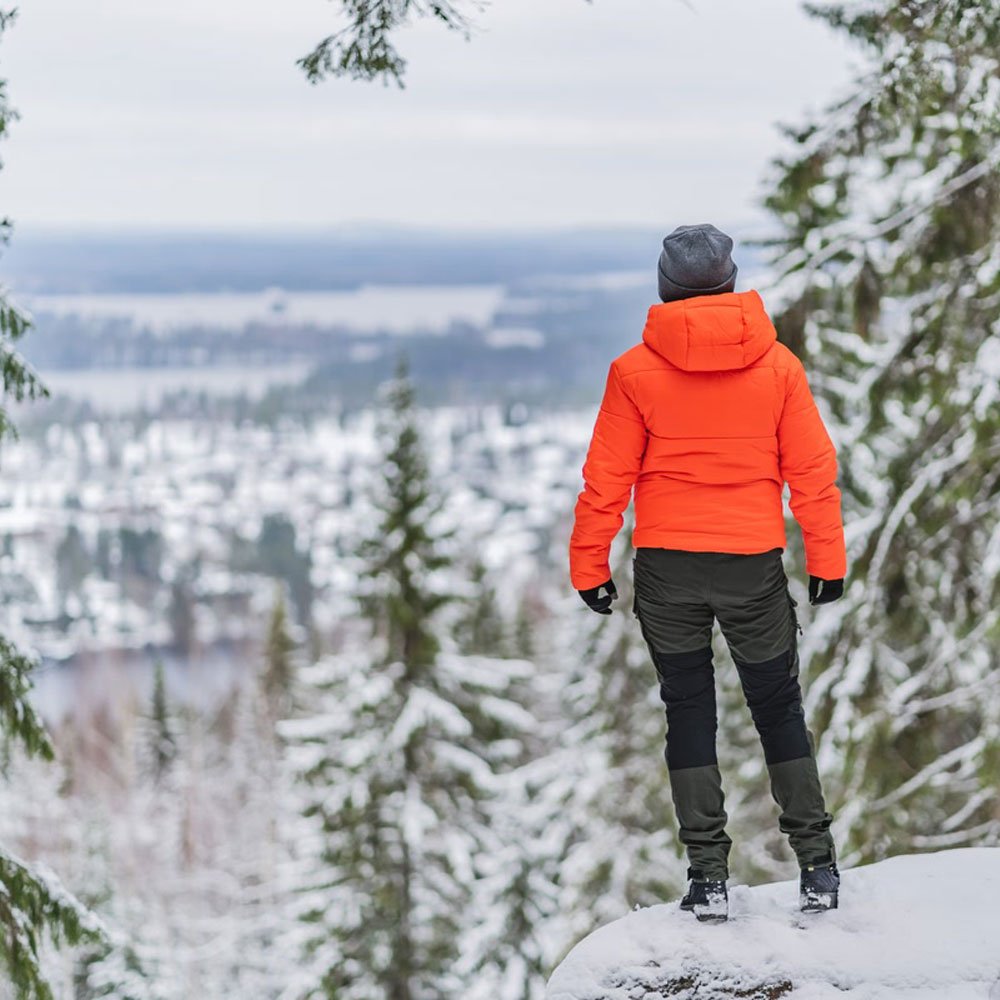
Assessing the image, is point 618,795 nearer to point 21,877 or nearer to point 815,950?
point 21,877

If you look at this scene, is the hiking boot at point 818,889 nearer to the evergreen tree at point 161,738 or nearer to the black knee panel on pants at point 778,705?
the black knee panel on pants at point 778,705

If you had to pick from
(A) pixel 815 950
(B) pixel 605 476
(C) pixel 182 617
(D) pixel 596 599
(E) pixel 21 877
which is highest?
(B) pixel 605 476

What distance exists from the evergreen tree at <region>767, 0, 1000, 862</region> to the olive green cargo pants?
2.82 metres

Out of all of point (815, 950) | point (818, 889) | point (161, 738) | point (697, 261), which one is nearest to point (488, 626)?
point (161, 738)

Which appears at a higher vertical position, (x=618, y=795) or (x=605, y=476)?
(x=605, y=476)

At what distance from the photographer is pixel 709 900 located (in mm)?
4328

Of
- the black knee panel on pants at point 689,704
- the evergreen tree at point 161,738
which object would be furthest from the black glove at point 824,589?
the evergreen tree at point 161,738

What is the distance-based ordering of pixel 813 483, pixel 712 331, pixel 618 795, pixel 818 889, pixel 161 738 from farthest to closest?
pixel 161 738 → pixel 618 795 → pixel 818 889 → pixel 813 483 → pixel 712 331

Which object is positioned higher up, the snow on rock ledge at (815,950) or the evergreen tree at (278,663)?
the snow on rock ledge at (815,950)

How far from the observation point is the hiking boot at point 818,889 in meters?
4.30

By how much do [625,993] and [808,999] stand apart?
576 mm

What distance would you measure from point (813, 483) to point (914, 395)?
3810 millimetres

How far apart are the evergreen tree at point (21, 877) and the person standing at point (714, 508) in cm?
266

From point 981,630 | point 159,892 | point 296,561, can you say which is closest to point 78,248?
point 296,561
